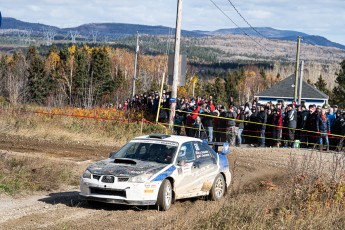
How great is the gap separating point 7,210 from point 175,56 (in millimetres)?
15530

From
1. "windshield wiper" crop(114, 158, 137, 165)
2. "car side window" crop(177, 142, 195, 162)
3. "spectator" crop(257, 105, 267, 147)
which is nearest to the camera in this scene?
"windshield wiper" crop(114, 158, 137, 165)

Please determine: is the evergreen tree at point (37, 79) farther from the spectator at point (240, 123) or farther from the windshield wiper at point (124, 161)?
the windshield wiper at point (124, 161)

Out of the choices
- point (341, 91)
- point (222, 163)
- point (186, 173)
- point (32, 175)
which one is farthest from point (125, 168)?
point (341, 91)

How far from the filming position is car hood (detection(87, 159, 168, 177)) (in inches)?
504

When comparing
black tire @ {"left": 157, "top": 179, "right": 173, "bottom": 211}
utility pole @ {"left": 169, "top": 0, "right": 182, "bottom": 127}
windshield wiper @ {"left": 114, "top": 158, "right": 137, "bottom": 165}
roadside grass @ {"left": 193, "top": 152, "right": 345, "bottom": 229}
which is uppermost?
utility pole @ {"left": 169, "top": 0, "right": 182, "bottom": 127}

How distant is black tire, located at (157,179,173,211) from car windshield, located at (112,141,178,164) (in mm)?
703

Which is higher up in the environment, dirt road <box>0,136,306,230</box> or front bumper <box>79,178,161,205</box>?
front bumper <box>79,178,161,205</box>

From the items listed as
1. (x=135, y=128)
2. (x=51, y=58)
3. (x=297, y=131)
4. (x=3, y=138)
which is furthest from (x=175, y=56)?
(x=51, y=58)

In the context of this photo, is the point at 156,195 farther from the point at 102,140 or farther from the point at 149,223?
the point at 102,140

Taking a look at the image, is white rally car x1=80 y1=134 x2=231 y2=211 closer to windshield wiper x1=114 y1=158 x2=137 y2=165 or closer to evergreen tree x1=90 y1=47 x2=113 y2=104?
windshield wiper x1=114 y1=158 x2=137 y2=165

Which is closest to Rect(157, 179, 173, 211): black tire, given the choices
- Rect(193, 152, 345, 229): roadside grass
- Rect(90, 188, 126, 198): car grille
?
Rect(90, 188, 126, 198): car grille

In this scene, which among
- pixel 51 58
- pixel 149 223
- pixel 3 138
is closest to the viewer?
pixel 149 223

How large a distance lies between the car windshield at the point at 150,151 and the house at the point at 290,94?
216ft

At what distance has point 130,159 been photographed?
13.6 m
